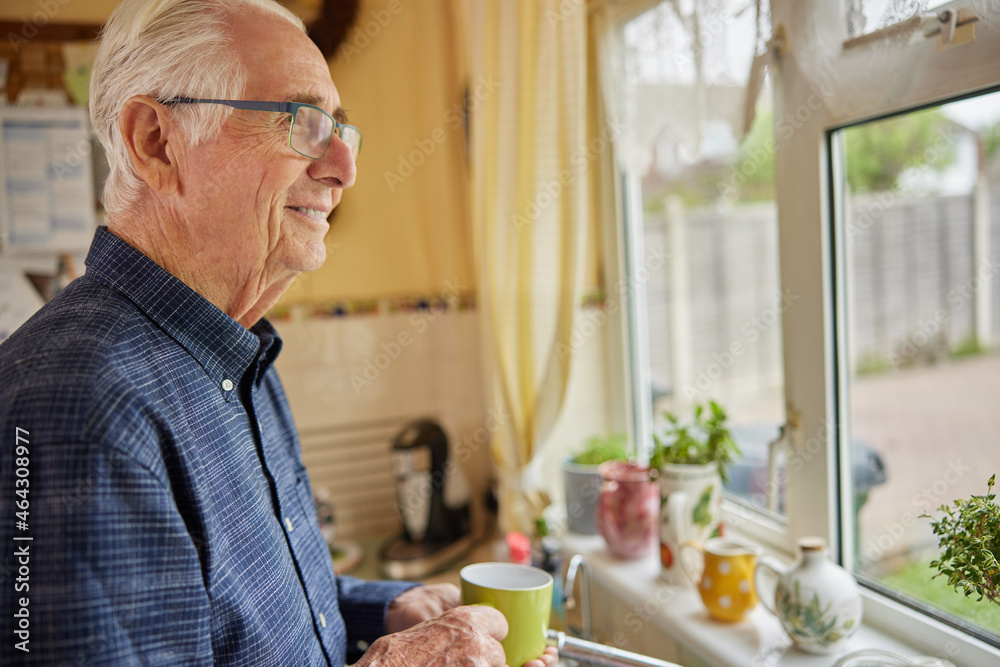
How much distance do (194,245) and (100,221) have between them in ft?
5.22

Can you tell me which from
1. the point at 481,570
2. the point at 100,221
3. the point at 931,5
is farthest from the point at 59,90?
the point at 931,5

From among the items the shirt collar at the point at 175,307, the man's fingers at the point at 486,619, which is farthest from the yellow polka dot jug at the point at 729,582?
the shirt collar at the point at 175,307

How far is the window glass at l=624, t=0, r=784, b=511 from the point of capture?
1297mm

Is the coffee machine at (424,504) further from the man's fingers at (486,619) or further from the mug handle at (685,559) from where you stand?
the man's fingers at (486,619)

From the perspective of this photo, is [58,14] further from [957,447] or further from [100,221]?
[957,447]

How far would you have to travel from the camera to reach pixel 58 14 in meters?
1.98

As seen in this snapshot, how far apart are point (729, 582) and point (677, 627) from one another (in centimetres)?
13

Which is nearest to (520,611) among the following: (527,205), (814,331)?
(814,331)

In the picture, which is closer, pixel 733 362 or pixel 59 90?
pixel 59 90

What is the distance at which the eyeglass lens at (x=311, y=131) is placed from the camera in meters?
0.80

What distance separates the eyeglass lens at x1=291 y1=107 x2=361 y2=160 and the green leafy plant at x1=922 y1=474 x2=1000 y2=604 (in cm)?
83

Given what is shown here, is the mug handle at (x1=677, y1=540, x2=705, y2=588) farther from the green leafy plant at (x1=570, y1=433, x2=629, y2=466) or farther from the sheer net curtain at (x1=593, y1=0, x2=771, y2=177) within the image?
the sheer net curtain at (x1=593, y1=0, x2=771, y2=177)

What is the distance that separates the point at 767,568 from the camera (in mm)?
1095

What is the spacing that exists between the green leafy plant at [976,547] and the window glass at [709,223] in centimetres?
53
